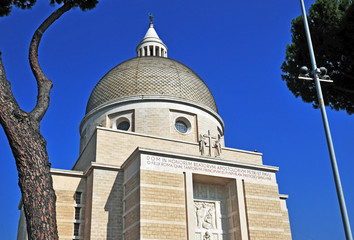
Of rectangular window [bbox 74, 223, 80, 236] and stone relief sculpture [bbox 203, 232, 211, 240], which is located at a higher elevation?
rectangular window [bbox 74, 223, 80, 236]

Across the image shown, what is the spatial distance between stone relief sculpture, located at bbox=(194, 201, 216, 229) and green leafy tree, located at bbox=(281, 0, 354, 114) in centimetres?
622

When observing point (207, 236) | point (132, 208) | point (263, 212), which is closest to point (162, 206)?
point (132, 208)

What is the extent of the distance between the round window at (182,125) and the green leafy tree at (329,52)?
8553 mm

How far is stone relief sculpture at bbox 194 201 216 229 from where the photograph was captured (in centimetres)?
1650

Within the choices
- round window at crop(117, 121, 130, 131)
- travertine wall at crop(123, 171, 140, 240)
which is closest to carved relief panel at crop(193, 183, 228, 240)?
travertine wall at crop(123, 171, 140, 240)

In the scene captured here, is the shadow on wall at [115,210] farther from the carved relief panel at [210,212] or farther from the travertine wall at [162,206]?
the carved relief panel at [210,212]

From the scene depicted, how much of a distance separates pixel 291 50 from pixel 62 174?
1158 centimetres

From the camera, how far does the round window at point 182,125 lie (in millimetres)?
23453

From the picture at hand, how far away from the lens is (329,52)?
14398 mm

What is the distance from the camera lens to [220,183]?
17.8m

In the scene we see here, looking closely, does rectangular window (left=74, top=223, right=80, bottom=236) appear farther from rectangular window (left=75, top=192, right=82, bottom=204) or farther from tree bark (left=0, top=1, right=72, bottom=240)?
tree bark (left=0, top=1, right=72, bottom=240)

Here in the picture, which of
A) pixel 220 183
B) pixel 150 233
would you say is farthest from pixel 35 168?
pixel 220 183

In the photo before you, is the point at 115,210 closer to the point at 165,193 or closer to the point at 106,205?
the point at 106,205

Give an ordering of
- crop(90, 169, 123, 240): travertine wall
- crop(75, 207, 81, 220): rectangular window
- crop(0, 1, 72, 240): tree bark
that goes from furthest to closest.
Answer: crop(75, 207, 81, 220): rectangular window, crop(90, 169, 123, 240): travertine wall, crop(0, 1, 72, 240): tree bark
